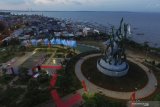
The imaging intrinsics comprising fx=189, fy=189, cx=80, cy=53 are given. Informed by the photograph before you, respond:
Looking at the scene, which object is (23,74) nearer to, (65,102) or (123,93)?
(65,102)

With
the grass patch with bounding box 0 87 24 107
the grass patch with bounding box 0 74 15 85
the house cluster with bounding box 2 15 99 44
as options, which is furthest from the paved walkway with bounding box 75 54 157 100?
the house cluster with bounding box 2 15 99 44

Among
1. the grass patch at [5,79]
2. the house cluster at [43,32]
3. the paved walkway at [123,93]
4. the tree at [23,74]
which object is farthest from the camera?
the house cluster at [43,32]

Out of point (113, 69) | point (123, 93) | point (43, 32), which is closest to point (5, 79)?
point (113, 69)

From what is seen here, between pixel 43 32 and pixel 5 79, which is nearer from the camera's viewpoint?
pixel 5 79

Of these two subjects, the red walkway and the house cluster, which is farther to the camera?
the house cluster

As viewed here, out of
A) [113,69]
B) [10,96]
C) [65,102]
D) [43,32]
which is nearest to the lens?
[65,102]

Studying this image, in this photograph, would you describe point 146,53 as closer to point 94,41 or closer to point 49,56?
point 94,41

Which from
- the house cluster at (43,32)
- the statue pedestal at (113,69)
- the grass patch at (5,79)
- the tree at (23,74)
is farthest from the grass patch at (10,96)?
the house cluster at (43,32)

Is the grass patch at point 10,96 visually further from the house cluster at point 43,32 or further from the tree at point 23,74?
the house cluster at point 43,32

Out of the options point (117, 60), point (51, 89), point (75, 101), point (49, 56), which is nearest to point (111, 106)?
point (75, 101)

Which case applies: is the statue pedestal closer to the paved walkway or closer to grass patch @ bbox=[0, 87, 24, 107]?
the paved walkway

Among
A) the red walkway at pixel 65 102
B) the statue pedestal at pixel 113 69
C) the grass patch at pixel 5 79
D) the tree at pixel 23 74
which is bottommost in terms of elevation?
the red walkway at pixel 65 102
